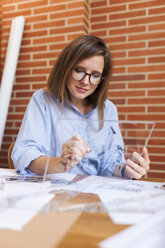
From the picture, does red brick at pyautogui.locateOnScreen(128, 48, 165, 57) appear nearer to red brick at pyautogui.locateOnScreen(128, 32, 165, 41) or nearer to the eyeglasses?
red brick at pyautogui.locateOnScreen(128, 32, 165, 41)

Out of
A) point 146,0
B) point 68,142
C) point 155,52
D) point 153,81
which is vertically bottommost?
point 68,142

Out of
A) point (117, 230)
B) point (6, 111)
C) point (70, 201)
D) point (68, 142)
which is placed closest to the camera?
point (117, 230)

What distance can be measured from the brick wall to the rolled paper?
0.26 ft

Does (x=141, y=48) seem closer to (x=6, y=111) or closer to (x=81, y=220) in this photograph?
(x=6, y=111)

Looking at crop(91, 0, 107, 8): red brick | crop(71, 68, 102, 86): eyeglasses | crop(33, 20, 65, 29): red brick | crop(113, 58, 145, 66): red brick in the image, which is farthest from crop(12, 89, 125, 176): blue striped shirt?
crop(91, 0, 107, 8): red brick

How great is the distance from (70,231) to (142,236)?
0.40 feet

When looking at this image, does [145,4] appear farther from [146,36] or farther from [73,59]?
[73,59]

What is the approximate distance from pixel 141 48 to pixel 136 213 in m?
1.52

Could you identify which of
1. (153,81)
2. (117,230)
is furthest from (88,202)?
(153,81)

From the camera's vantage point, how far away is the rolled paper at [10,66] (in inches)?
71.5

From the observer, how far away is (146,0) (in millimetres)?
1731

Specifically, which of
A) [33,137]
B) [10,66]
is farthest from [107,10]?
[33,137]

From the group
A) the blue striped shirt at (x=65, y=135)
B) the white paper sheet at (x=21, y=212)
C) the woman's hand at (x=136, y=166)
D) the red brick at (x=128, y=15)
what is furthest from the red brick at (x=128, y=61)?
the white paper sheet at (x=21, y=212)

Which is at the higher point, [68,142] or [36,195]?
[68,142]
